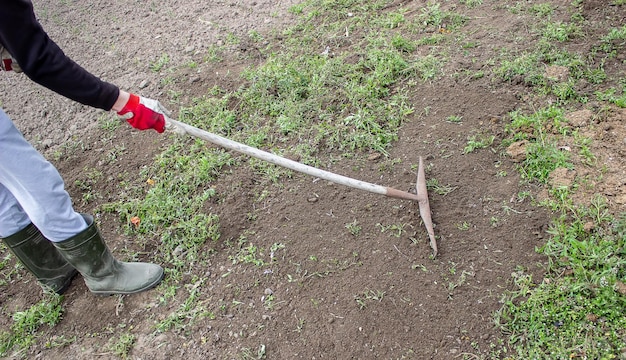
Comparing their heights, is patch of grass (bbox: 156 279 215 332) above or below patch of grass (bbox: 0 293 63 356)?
below

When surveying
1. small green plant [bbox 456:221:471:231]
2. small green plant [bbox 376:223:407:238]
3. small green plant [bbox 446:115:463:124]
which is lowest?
small green plant [bbox 456:221:471:231]

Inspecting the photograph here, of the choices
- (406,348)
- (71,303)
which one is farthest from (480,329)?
(71,303)

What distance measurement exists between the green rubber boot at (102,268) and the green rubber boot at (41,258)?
20 cm

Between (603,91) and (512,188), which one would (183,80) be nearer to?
(512,188)

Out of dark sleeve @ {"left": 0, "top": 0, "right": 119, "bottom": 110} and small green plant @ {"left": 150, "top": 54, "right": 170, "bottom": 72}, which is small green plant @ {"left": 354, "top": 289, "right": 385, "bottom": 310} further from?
small green plant @ {"left": 150, "top": 54, "right": 170, "bottom": 72}

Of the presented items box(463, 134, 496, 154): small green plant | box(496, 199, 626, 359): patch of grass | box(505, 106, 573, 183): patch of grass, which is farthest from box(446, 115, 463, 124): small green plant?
box(496, 199, 626, 359): patch of grass

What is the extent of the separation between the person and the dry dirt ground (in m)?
0.17

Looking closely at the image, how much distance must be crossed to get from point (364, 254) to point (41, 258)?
182 cm

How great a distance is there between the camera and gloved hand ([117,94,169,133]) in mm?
2398

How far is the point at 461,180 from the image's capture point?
2.88 metres

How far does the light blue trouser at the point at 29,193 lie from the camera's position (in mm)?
2164

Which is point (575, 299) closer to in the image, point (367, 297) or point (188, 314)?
point (367, 297)

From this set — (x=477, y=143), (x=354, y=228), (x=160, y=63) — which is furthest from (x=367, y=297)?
(x=160, y=63)

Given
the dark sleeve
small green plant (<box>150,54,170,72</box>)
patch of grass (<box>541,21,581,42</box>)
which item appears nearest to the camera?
the dark sleeve
